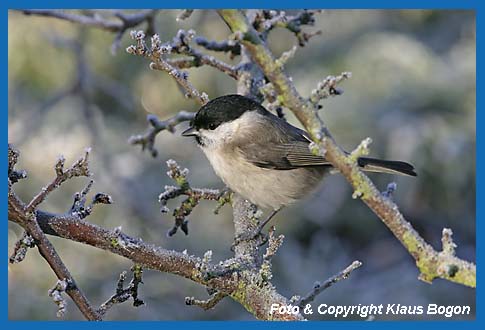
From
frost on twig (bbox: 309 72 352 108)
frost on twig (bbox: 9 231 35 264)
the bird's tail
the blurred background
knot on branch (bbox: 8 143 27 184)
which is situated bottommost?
frost on twig (bbox: 9 231 35 264)

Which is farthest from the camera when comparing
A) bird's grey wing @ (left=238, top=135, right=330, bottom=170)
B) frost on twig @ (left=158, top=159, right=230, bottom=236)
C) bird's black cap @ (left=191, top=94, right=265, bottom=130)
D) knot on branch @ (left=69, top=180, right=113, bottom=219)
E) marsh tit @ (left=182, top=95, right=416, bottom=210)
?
bird's grey wing @ (left=238, top=135, right=330, bottom=170)

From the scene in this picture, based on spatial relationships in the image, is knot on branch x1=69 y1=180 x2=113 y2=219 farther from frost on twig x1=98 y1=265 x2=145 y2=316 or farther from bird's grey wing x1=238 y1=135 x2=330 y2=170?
bird's grey wing x1=238 y1=135 x2=330 y2=170

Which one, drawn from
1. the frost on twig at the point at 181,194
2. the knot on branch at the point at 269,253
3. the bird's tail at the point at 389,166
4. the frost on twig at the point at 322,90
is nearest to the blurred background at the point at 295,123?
the bird's tail at the point at 389,166

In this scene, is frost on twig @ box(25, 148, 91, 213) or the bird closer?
frost on twig @ box(25, 148, 91, 213)

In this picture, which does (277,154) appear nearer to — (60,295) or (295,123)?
(60,295)

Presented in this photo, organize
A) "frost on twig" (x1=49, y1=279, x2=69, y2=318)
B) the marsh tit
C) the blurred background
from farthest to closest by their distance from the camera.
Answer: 1. the blurred background
2. the marsh tit
3. "frost on twig" (x1=49, y1=279, x2=69, y2=318)

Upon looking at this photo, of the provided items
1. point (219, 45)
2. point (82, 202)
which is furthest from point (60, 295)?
point (219, 45)

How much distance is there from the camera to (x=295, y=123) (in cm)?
574

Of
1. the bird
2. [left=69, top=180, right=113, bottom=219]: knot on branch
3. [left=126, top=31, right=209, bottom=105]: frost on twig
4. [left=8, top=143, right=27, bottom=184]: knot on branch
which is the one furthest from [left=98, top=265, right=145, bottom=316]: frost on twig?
the bird

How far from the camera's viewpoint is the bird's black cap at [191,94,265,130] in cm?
324

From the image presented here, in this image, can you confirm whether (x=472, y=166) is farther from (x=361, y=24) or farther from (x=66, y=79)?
(x=66, y=79)

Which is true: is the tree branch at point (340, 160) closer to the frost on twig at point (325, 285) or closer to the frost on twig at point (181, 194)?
the frost on twig at point (325, 285)

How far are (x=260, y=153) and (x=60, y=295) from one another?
5.95 feet

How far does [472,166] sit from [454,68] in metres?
1.13
